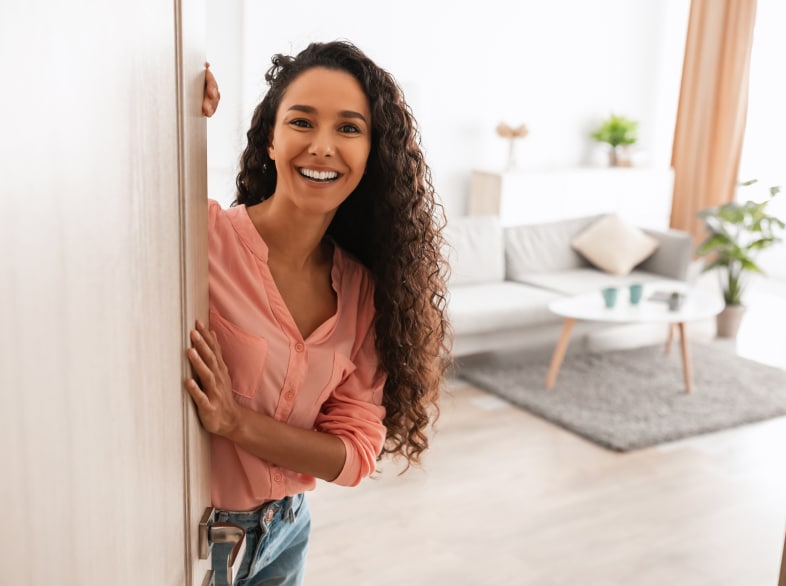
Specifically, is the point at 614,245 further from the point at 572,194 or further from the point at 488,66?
the point at 488,66

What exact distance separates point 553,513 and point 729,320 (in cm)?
288

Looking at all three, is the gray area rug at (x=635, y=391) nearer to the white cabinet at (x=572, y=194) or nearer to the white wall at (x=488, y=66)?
the white cabinet at (x=572, y=194)

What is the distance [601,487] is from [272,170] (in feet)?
8.03

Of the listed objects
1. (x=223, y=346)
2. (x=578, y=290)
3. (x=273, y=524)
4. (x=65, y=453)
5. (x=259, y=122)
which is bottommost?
(x=578, y=290)

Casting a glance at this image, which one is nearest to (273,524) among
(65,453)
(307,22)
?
(65,453)

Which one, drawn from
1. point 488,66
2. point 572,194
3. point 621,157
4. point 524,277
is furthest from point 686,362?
point 621,157

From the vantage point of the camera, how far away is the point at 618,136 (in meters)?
7.20

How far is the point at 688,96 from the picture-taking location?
757 centimetres

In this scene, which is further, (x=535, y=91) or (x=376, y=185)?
(x=535, y=91)

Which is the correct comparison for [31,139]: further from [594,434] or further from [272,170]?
[594,434]

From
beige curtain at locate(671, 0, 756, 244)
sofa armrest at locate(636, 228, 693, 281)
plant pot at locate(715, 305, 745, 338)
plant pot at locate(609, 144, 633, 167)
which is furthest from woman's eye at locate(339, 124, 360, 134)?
beige curtain at locate(671, 0, 756, 244)

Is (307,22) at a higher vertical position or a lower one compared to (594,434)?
higher

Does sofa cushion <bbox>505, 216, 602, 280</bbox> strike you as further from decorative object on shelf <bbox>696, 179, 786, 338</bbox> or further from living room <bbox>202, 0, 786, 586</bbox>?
living room <bbox>202, 0, 786, 586</bbox>

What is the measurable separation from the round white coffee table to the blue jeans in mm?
3106
